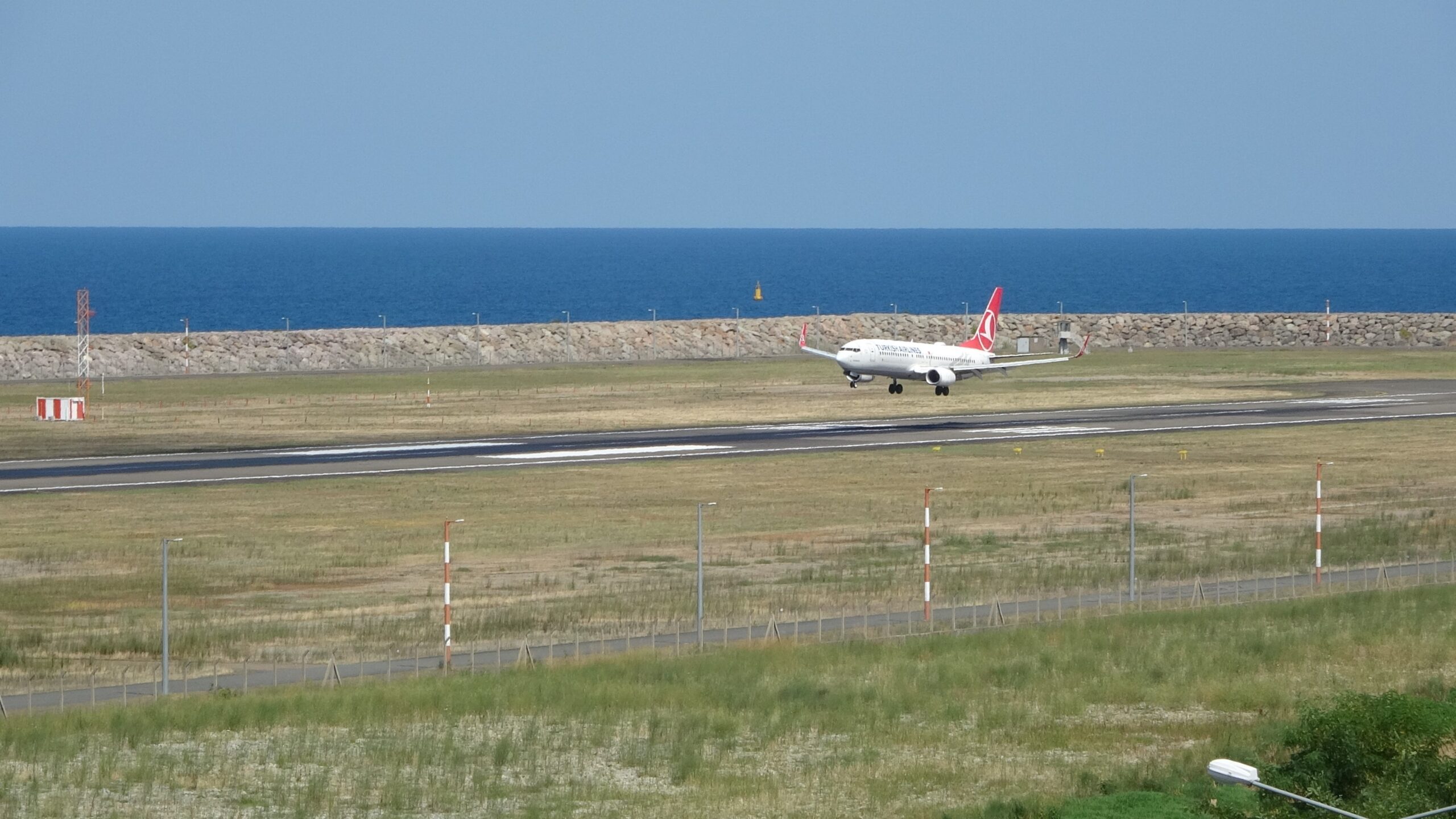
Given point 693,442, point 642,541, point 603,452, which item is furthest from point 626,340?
point 642,541

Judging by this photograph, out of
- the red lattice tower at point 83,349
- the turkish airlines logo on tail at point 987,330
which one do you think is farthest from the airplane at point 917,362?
the red lattice tower at point 83,349

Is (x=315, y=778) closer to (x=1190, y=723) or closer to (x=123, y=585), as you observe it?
(x=1190, y=723)

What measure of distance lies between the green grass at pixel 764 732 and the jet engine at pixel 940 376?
55.8 meters

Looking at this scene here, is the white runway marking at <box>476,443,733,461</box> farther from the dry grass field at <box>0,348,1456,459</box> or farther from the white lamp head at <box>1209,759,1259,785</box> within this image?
the white lamp head at <box>1209,759,1259,785</box>

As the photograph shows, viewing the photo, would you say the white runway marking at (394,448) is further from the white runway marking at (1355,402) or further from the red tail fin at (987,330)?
the white runway marking at (1355,402)

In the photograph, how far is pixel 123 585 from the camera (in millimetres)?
39406

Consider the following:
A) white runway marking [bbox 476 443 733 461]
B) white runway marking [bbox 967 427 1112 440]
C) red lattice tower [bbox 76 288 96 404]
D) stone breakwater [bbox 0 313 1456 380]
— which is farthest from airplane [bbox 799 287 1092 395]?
red lattice tower [bbox 76 288 96 404]

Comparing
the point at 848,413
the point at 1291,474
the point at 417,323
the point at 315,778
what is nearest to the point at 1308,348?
the point at 848,413

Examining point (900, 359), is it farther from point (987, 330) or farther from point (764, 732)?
point (764, 732)

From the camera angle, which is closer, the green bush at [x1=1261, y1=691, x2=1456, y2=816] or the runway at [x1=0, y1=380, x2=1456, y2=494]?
the green bush at [x1=1261, y1=691, x2=1456, y2=816]

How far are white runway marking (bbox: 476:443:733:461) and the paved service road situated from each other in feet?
97.5

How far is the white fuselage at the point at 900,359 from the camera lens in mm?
89812

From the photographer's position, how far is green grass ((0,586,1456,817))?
2353 centimetres

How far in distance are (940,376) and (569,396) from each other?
1833 cm
